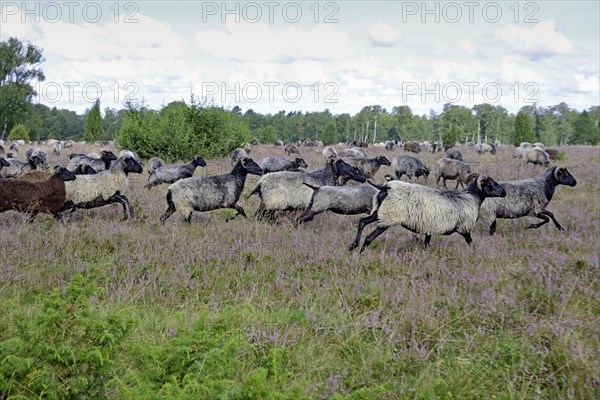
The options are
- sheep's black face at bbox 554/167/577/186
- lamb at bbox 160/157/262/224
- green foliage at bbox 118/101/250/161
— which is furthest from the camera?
green foliage at bbox 118/101/250/161

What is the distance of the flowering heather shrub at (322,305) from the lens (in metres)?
3.66

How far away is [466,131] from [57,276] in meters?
126

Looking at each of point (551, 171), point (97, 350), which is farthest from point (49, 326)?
point (551, 171)

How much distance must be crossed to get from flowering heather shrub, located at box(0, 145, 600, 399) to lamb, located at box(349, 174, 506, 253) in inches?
17.1

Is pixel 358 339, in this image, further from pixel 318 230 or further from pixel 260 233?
pixel 318 230

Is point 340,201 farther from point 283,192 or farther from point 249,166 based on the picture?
point 249,166

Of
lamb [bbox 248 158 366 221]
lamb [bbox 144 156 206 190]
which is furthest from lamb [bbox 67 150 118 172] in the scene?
lamb [bbox 248 158 366 221]

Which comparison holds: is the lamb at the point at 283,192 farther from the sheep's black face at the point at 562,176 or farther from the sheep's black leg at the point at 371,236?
the sheep's black face at the point at 562,176

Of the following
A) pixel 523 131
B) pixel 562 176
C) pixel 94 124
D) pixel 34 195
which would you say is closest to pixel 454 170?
pixel 562 176

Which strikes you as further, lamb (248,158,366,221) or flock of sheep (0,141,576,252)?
lamb (248,158,366,221)

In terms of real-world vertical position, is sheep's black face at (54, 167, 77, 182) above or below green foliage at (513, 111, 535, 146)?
below

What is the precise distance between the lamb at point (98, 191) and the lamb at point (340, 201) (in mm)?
4281

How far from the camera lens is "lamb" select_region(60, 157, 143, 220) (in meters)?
11.4

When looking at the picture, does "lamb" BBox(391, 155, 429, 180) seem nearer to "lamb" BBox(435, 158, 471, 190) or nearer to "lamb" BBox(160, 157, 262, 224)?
"lamb" BBox(435, 158, 471, 190)
